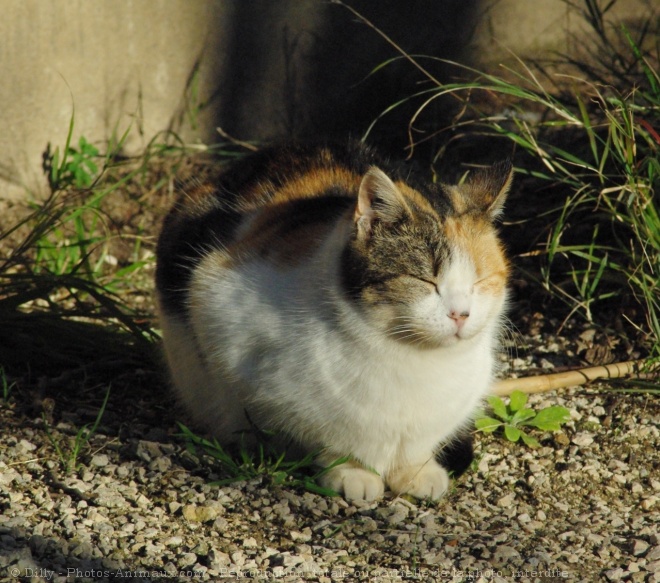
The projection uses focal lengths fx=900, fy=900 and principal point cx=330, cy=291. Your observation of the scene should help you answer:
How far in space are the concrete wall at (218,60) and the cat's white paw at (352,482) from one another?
246 cm

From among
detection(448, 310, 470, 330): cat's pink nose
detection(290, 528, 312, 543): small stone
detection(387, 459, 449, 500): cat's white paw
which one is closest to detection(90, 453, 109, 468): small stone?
detection(290, 528, 312, 543): small stone

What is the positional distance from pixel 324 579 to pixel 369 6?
337 cm

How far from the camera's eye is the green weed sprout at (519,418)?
3135 mm

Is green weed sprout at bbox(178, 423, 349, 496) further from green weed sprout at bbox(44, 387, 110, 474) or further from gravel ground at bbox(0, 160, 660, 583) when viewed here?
green weed sprout at bbox(44, 387, 110, 474)

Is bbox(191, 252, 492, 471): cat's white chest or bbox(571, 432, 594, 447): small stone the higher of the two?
bbox(191, 252, 492, 471): cat's white chest

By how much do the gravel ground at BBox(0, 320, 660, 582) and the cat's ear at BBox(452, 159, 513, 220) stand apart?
89cm

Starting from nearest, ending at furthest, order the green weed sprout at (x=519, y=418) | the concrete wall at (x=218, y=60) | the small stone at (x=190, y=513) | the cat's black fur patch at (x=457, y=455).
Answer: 1. the small stone at (x=190, y=513)
2. the cat's black fur patch at (x=457, y=455)
3. the green weed sprout at (x=519, y=418)
4. the concrete wall at (x=218, y=60)

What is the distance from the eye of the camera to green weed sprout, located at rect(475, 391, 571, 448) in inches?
123

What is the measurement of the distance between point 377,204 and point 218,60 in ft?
8.43

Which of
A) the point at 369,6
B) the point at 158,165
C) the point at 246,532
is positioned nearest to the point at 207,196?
the point at 246,532

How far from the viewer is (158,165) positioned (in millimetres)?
4816

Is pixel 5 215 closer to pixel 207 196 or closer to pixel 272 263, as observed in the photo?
pixel 207 196

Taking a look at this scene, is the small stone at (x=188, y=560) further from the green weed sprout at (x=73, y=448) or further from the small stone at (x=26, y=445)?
the small stone at (x=26, y=445)

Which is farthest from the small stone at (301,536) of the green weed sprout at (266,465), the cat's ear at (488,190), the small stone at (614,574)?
the cat's ear at (488,190)
